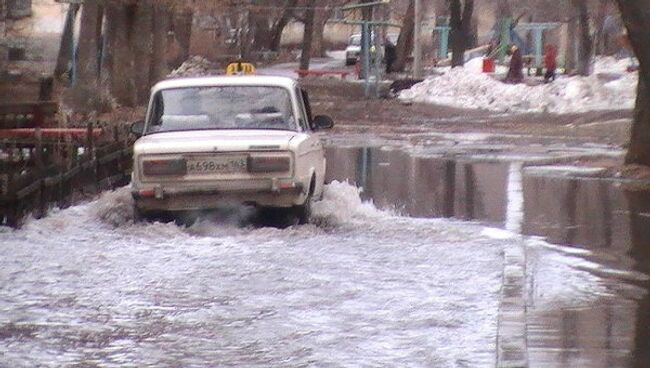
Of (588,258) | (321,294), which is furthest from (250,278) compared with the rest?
(588,258)

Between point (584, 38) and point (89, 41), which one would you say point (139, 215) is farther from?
point (584, 38)

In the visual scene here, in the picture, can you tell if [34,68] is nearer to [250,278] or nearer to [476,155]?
[476,155]

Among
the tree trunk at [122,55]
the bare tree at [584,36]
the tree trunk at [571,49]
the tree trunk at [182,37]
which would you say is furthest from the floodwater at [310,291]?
the tree trunk at [182,37]

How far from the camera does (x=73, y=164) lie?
15.7 m

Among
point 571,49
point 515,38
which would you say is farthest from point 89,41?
point 515,38

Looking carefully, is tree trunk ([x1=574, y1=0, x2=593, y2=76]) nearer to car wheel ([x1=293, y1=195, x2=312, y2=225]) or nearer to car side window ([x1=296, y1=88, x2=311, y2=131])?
car side window ([x1=296, y1=88, x2=311, y2=131])

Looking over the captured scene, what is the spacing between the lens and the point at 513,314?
9203 millimetres

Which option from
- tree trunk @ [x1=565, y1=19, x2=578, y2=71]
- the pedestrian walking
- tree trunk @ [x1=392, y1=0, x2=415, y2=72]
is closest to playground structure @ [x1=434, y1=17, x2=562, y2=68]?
tree trunk @ [x1=565, y1=19, x2=578, y2=71]

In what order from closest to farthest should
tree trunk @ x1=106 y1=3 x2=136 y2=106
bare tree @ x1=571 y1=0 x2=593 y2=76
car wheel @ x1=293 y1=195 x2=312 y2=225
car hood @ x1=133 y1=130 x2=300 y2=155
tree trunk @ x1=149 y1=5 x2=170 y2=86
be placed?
car hood @ x1=133 y1=130 x2=300 y2=155 → car wheel @ x1=293 y1=195 x2=312 y2=225 → tree trunk @ x1=106 y1=3 x2=136 y2=106 → tree trunk @ x1=149 y1=5 x2=170 y2=86 → bare tree @ x1=571 y1=0 x2=593 y2=76

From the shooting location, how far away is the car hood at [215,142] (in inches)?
517

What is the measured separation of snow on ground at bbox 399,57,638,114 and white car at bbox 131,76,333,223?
24.2 meters

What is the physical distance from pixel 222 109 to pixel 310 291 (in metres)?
4.21

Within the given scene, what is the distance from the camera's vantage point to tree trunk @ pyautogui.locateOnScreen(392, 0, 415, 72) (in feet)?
195

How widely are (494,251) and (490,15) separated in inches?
3732
